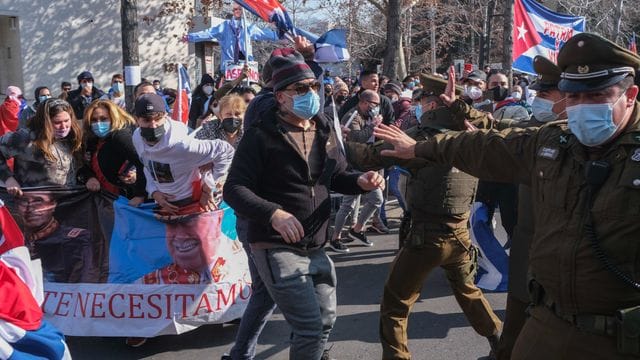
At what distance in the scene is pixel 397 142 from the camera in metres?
3.08

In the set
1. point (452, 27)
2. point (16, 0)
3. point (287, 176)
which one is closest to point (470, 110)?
point (287, 176)

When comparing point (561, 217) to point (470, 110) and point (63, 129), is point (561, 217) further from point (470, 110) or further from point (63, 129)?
point (63, 129)

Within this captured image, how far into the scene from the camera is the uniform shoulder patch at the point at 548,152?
8.36 feet

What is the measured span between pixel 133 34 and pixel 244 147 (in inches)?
281

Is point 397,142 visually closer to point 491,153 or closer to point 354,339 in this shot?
point 491,153

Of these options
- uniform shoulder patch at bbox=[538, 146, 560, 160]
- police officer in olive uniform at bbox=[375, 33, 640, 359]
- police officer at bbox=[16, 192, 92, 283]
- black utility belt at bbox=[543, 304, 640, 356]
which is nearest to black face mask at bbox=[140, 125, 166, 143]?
police officer at bbox=[16, 192, 92, 283]

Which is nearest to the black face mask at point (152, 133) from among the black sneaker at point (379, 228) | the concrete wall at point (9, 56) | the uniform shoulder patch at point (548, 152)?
the uniform shoulder patch at point (548, 152)

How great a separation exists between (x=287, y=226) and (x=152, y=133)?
1.81 metres

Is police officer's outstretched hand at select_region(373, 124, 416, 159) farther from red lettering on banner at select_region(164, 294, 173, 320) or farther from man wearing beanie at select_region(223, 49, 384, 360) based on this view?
red lettering on banner at select_region(164, 294, 173, 320)

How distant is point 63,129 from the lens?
16.8 feet

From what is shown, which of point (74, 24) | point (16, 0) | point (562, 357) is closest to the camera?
point (562, 357)

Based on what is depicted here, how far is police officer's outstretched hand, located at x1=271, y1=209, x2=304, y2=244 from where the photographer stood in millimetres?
3176

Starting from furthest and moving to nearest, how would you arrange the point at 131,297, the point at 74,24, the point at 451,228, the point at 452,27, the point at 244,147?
the point at 452,27, the point at 74,24, the point at 131,297, the point at 451,228, the point at 244,147

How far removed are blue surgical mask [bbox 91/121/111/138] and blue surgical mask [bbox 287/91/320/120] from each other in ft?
7.54
